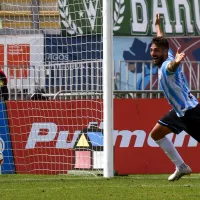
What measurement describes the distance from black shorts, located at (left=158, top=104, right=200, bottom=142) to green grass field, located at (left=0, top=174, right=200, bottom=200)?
75 cm

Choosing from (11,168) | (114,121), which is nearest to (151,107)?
(114,121)

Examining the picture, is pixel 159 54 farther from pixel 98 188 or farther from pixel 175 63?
pixel 98 188

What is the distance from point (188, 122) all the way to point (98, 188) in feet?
4.81

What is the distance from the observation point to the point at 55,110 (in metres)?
15.6

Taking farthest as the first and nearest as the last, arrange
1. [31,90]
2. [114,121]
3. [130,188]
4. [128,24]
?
1. [128,24]
2. [31,90]
3. [114,121]
4. [130,188]

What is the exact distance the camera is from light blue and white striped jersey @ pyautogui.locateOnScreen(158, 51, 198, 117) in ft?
39.0

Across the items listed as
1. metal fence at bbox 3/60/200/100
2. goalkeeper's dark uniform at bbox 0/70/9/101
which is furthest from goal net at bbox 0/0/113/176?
goalkeeper's dark uniform at bbox 0/70/9/101

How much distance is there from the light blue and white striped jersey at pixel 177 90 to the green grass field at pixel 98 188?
107cm

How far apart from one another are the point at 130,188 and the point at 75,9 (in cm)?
501

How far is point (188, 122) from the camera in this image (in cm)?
1209

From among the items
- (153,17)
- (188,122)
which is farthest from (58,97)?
(153,17)

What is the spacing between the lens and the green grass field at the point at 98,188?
10.9m

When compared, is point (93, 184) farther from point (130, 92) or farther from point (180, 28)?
point (180, 28)

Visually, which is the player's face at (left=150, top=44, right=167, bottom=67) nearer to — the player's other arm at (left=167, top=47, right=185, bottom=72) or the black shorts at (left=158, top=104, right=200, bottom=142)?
the player's other arm at (left=167, top=47, right=185, bottom=72)
